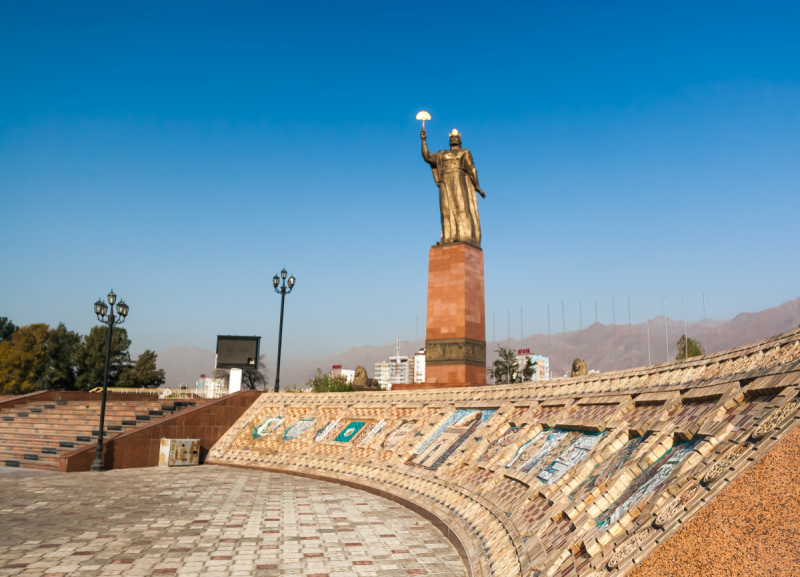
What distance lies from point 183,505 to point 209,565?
150 inches

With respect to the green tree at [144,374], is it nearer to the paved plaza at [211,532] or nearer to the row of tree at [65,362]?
the row of tree at [65,362]

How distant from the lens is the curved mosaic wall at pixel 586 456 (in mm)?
3414

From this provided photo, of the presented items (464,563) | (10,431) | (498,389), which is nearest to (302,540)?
(464,563)

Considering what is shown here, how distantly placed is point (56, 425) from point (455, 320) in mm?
12546

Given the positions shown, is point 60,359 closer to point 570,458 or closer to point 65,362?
point 65,362

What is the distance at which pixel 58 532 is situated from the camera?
23.7 ft

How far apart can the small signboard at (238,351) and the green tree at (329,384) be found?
6709 mm

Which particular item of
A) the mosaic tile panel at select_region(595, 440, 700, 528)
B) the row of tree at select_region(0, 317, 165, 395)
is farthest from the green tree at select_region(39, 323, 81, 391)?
the mosaic tile panel at select_region(595, 440, 700, 528)

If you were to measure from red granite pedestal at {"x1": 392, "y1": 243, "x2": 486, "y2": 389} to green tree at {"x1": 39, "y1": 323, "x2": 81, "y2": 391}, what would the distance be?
3595cm

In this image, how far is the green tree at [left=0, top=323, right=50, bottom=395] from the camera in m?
40.2

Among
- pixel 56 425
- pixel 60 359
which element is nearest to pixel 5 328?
pixel 60 359

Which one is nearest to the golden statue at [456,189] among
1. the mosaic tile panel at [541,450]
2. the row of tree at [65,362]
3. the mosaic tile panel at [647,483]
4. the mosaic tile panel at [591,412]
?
the mosaic tile panel at [541,450]

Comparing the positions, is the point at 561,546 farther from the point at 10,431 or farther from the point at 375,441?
the point at 10,431

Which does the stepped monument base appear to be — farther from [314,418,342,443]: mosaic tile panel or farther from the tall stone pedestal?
[314,418,342,443]: mosaic tile panel
